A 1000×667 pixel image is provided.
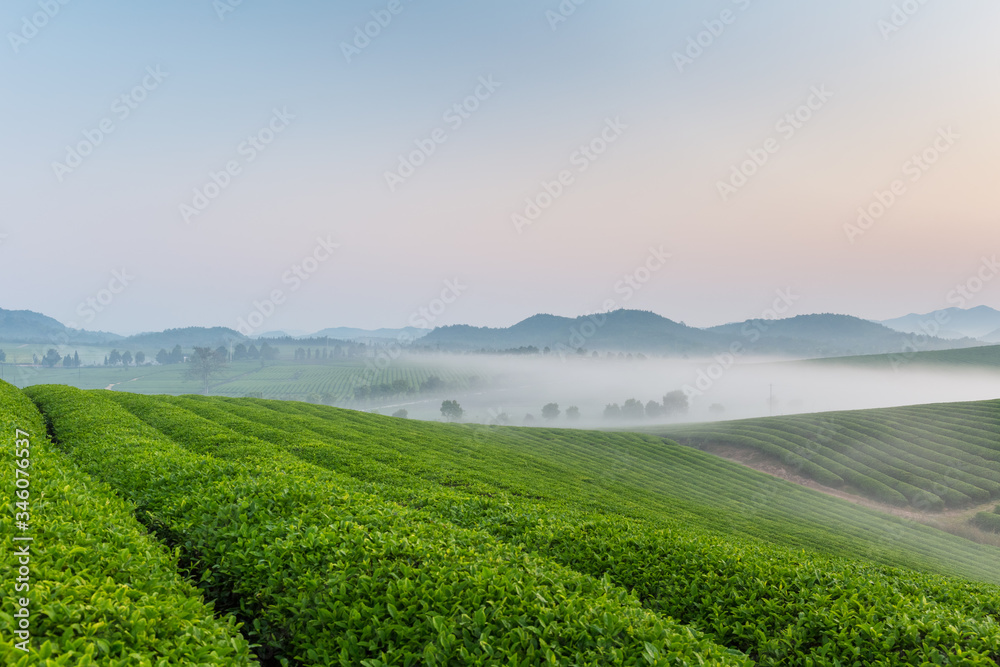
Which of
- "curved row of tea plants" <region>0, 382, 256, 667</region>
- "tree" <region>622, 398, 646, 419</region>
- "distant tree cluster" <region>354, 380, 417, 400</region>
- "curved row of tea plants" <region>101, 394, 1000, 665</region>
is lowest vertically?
"tree" <region>622, 398, 646, 419</region>

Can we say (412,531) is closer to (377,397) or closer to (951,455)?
(951,455)

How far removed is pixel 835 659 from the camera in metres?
5.90

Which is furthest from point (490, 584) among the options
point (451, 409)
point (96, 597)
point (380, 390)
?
point (380, 390)

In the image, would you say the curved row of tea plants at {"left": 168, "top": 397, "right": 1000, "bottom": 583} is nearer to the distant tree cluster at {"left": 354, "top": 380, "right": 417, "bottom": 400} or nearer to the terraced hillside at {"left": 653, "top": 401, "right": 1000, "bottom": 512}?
the terraced hillside at {"left": 653, "top": 401, "right": 1000, "bottom": 512}

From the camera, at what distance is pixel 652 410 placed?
16200 centimetres

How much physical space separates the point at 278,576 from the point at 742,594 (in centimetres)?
692

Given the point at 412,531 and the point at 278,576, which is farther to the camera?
the point at 412,531

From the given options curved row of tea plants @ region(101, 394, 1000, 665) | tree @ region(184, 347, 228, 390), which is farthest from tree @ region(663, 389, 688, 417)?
tree @ region(184, 347, 228, 390)

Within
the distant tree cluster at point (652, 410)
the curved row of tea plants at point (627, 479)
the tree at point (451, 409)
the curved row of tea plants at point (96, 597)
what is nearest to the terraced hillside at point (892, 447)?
the curved row of tea plants at point (627, 479)

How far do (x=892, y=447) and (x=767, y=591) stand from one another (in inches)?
2697

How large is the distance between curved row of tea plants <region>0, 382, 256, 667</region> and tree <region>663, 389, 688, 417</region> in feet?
552

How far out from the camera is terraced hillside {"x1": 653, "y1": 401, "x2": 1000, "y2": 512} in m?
47.8

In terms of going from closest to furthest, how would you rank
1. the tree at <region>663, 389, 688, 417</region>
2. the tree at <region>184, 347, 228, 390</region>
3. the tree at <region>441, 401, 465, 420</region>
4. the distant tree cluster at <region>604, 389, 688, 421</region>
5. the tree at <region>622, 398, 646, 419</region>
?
the tree at <region>441, 401, 465, 420</region> < the tree at <region>622, 398, 646, 419</region> < the distant tree cluster at <region>604, 389, 688, 421</region> < the tree at <region>663, 389, 688, 417</region> < the tree at <region>184, 347, 228, 390</region>

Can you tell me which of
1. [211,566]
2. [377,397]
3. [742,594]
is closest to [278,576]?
[211,566]
